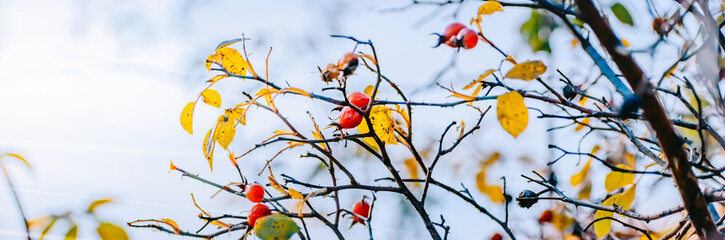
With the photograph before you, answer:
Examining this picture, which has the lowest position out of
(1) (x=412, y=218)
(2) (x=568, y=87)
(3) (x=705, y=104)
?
(2) (x=568, y=87)

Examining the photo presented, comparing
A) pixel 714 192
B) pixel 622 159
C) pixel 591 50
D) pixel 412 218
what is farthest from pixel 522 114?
pixel 412 218

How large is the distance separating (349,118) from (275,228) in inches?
5.3

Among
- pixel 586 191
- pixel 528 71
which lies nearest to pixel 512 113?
pixel 528 71

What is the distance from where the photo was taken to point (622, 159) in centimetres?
102

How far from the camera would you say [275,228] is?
48 cm

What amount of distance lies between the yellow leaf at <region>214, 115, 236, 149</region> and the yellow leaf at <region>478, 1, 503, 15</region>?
0.27 metres

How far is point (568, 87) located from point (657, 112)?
166 mm

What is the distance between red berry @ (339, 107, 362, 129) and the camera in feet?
1.80

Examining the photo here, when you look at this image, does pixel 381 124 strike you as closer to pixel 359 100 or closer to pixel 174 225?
pixel 359 100

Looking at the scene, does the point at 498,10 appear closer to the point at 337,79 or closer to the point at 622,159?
the point at 337,79

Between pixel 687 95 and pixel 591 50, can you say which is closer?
pixel 591 50

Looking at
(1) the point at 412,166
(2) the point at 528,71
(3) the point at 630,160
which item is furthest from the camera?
(3) the point at 630,160

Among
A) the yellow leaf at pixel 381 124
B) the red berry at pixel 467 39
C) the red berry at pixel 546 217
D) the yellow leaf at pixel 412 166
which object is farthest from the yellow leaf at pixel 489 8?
the red berry at pixel 546 217

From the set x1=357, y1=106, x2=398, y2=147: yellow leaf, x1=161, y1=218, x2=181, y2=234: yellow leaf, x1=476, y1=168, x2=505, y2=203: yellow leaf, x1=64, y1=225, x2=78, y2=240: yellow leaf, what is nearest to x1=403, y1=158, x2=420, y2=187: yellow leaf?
x1=476, y1=168, x2=505, y2=203: yellow leaf
